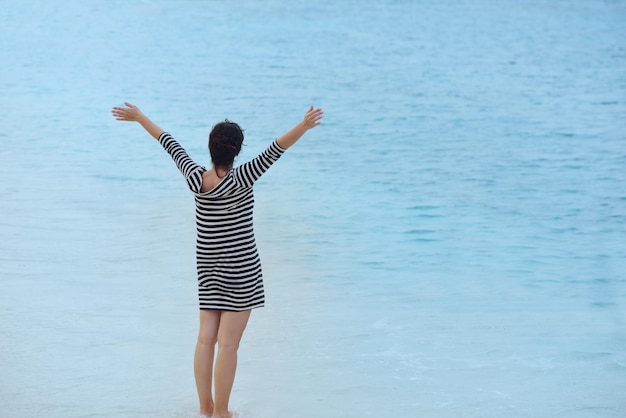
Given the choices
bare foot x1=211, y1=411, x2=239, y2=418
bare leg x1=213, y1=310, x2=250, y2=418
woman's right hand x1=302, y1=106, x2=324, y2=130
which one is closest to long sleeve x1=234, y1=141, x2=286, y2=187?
woman's right hand x1=302, y1=106, x2=324, y2=130

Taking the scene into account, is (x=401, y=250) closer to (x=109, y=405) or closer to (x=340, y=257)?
(x=340, y=257)

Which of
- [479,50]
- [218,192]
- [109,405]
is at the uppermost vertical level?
[479,50]

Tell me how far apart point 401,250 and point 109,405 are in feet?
12.6

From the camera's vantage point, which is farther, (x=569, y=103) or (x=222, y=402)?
(x=569, y=103)

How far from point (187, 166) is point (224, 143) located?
199mm

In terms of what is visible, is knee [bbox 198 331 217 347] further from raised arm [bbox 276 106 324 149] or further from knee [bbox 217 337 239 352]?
raised arm [bbox 276 106 324 149]

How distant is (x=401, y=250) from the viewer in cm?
784

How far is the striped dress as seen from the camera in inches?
152

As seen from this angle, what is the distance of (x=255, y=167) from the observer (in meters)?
3.80

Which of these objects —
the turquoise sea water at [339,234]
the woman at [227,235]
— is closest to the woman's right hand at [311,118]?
the woman at [227,235]

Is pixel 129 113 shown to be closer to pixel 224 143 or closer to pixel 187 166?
pixel 187 166

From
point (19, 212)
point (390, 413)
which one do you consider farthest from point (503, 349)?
point (19, 212)

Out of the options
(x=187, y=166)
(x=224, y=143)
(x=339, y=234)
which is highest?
(x=224, y=143)

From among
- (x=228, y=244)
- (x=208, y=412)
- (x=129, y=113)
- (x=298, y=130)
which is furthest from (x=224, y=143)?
(x=208, y=412)
